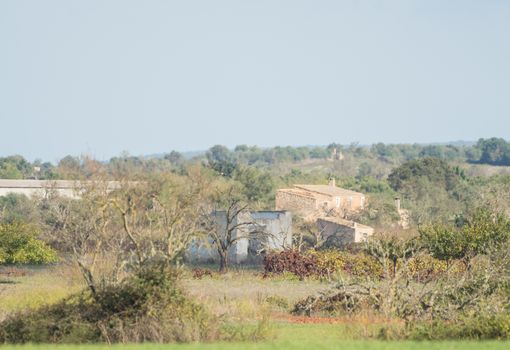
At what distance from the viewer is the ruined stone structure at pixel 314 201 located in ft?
266

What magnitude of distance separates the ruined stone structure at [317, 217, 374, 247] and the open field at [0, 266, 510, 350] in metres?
20.7

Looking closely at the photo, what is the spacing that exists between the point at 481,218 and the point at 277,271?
932cm

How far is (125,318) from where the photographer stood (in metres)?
21.4

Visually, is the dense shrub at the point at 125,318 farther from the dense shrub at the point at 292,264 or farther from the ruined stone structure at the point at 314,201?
the ruined stone structure at the point at 314,201

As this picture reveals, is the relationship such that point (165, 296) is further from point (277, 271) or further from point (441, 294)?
point (277, 271)

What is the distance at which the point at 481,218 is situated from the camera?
41594 millimetres

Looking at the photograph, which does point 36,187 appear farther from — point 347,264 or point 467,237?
point 467,237

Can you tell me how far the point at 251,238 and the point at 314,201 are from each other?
27.0m

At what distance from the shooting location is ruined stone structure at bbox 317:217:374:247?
214 ft

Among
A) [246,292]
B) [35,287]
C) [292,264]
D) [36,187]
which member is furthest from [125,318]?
[36,187]

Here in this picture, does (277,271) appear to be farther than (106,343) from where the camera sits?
Yes

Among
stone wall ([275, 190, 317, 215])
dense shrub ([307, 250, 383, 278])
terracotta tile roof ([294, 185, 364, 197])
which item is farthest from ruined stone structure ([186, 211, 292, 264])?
terracotta tile roof ([294, 185, 364, 197])

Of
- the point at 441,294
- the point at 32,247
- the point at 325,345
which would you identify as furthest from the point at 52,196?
the point at 325,345

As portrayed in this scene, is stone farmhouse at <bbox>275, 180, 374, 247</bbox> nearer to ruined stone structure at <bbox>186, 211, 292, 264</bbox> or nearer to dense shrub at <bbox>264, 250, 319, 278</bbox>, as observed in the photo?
ruined stone structure at <bbox>186, 211, 292, 264</bbox>
